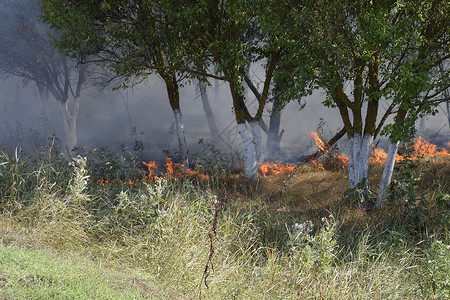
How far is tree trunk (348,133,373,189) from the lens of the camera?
6.99 m

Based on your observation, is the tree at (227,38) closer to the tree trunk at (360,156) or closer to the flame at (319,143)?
the flame at (319,143)

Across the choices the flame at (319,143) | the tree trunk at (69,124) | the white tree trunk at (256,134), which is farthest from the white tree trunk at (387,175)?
the tree trunk at (69,124)

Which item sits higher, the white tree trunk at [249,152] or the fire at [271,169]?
the white tree trunk at [249,152]

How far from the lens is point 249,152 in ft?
30.2

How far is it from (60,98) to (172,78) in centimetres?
837

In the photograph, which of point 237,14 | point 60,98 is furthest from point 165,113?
point 237,14

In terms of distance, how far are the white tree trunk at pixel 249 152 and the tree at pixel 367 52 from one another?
95.5 inches

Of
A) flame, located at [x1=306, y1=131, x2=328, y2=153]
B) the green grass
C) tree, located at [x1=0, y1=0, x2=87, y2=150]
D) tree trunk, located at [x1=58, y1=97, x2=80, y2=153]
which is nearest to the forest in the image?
the green grass

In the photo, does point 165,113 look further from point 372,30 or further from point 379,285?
point 379,285

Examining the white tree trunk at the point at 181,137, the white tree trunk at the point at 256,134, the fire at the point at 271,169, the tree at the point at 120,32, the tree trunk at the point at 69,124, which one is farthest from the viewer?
the tree trunk at the point at 69,124

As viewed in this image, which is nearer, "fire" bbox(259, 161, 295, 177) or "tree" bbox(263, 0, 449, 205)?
"tree" bbox(263, 0, 449, 205)

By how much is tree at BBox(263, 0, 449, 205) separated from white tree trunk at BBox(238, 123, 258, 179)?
2.43 metres

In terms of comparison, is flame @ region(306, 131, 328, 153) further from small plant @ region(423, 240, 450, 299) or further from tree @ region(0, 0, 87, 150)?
tree @ region(0, 0, 87, 150)

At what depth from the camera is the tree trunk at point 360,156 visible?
6992mm
